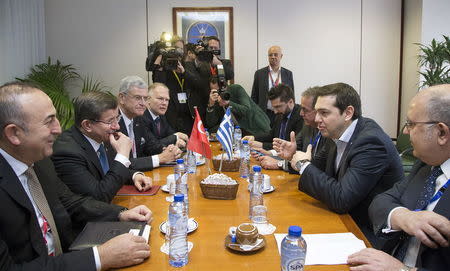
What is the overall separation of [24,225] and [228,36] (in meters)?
5.61

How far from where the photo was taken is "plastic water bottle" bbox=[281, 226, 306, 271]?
1.28 metres

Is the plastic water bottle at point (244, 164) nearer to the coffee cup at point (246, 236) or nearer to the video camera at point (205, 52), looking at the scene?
the coffee cup at point (246, 236)

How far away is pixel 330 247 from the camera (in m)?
1.52

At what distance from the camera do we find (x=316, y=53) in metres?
6.75

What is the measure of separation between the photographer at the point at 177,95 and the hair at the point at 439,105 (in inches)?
135

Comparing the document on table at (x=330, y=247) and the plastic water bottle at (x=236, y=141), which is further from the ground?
the plastic water bottle at (x=236, y=141)

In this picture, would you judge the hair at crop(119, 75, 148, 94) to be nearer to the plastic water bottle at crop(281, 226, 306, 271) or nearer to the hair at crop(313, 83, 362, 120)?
the hair at crop(313, 83, 362, 120)

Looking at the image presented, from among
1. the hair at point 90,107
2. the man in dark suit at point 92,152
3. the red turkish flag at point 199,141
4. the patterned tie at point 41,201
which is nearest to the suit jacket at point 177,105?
the red turkish flag at point 199,141

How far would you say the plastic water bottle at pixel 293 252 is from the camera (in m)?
1.28

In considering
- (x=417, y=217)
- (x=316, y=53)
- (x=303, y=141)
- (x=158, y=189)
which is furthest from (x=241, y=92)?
(x=417, y=217)

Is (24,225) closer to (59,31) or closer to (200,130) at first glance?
(200,130)

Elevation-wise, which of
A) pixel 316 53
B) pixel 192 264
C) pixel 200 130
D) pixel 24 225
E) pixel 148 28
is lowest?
pixel 192 264

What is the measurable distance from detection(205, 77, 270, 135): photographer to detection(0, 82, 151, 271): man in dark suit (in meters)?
3.10

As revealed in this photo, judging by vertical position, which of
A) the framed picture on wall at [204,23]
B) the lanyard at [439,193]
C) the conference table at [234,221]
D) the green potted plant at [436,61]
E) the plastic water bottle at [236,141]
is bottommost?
the conference table at [234,221]
